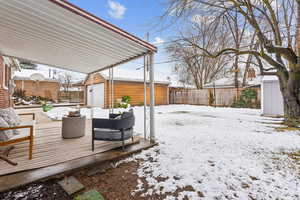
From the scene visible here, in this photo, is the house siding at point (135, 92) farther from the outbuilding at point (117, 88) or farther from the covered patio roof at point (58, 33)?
the covered patio roof at point (58, 33)

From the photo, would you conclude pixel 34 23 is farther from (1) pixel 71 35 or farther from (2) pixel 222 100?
(2) pixel 222 100

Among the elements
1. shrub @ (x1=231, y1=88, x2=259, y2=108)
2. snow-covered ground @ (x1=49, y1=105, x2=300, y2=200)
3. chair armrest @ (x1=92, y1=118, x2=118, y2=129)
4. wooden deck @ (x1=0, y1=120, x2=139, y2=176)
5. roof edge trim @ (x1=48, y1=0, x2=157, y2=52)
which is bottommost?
snow-covered ground @ (x1=49, y1=105, x2=300, y2=200)

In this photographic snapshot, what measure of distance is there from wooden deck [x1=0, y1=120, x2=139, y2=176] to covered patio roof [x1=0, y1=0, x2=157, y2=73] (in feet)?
7.88

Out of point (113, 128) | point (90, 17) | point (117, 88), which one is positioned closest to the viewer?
point (90, 17)

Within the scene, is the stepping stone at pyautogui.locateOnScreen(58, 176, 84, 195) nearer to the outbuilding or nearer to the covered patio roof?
the covered patio roof

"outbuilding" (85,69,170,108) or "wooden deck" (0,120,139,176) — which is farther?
"outbuilding" (85,69,170,108)

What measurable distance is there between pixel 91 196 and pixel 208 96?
12.9 meters

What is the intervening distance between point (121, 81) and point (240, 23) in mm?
9151

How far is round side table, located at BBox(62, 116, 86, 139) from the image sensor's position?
11.1 ft

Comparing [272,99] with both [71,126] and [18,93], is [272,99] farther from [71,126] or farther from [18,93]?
[18,93]

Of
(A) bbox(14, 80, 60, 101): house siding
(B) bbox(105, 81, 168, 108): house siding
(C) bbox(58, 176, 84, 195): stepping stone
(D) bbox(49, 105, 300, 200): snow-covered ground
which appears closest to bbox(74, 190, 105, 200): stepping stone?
(C) bbox(58, 176, 84, 195): stepping stone

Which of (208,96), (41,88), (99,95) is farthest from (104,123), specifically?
(41,88)

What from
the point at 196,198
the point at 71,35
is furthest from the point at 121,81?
the point at 196,198

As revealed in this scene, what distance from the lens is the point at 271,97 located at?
7.23 metres
